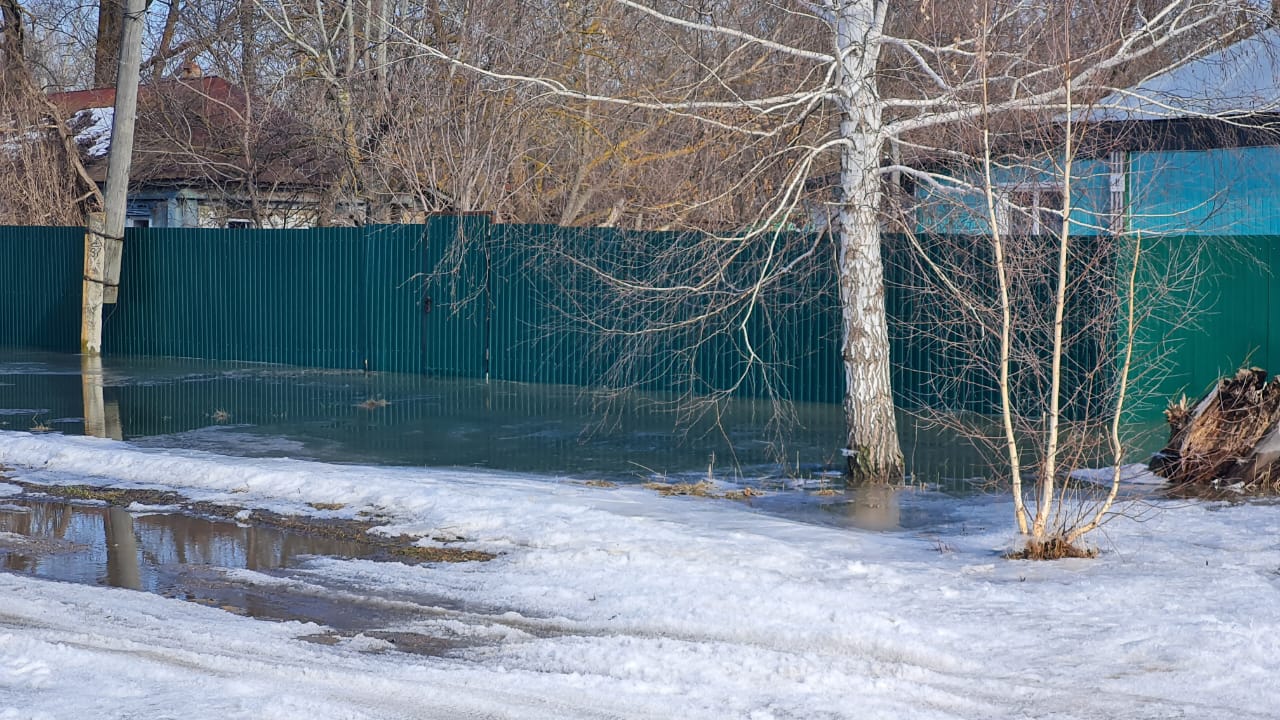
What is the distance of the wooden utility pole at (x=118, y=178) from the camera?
19.6 metres

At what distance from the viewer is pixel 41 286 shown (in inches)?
842

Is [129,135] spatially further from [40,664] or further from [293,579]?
[40,664]

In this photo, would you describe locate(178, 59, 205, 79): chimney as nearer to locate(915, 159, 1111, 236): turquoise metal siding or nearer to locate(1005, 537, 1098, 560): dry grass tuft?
locate(915, 159, 1111, 236): turquoise metal siding

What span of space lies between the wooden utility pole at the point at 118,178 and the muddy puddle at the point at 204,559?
37.2ft

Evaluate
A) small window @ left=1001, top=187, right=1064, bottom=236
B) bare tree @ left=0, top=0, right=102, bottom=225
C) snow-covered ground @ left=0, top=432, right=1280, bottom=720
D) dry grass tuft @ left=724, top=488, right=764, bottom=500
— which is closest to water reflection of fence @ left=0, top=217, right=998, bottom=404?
bare tree @ left=0, top=0, right=102, bottom=225

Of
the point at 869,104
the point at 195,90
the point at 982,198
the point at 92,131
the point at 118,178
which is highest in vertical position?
the point at 92,131

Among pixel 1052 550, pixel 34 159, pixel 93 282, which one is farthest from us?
pixel 34 159

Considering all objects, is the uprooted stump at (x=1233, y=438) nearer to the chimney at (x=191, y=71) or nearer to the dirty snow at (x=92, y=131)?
the chimney at (x=191, y=71)

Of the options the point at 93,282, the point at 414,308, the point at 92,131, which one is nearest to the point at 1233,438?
the point at 414,308

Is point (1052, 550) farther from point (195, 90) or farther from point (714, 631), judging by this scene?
point (195, 90)

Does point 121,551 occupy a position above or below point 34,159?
below

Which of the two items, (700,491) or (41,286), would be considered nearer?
(700,491)

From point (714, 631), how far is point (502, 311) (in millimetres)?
11154

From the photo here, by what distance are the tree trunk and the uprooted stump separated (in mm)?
2086
